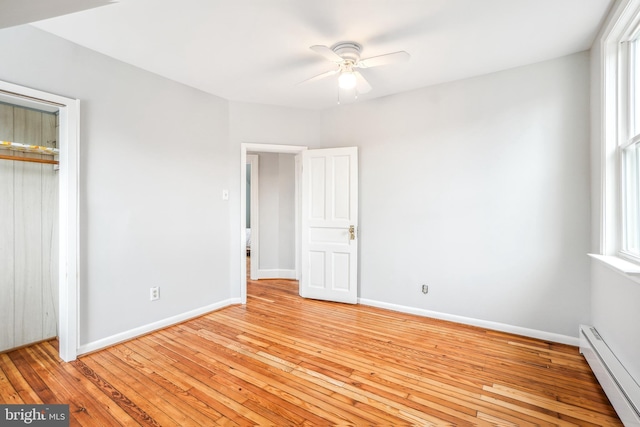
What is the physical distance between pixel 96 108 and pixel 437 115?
3.38 meters

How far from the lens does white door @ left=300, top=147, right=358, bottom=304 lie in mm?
3914

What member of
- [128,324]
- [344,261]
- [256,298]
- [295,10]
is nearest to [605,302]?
[344,261]

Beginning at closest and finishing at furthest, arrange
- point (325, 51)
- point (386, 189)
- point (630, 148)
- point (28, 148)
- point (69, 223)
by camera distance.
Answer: point (630, 148), point (325, 51), point (69, 223), point (28, 148), point (386, 189)

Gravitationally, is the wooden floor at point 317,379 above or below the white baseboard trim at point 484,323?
below

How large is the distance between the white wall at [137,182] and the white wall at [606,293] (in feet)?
12.1

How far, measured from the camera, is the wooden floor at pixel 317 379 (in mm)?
1829

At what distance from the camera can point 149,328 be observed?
3.04 metres

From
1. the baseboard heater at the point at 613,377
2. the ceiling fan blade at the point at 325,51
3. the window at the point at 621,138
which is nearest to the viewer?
the baseboard heater at the point at 613,377

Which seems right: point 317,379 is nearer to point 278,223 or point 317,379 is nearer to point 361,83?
point 361,83

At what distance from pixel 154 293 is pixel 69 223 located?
105 centimetres

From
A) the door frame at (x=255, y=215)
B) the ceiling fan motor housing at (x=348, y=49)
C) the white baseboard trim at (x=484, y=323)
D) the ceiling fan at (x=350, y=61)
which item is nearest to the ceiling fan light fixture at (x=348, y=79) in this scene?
the ceiling fan at (x=350, y=61)

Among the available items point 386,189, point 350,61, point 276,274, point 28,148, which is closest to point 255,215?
point 276,274

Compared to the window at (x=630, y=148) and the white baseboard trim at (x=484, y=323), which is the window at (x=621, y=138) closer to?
the window at (x=630, y=148)

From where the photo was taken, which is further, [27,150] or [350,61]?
[27,150]
